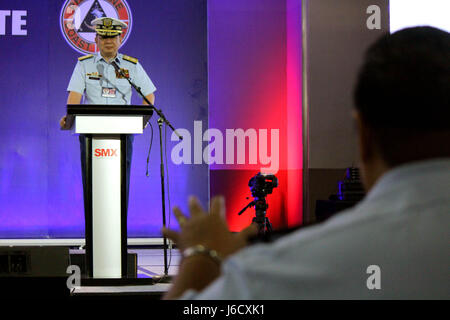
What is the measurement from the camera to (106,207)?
2979mm

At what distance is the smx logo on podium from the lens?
3006 mm

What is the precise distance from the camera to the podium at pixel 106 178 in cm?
292

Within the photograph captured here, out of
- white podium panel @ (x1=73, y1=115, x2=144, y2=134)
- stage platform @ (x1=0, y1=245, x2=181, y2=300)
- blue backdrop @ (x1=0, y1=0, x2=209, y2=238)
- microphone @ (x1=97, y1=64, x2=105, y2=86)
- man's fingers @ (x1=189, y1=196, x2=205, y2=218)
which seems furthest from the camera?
blue backdrop @ (x1=0, y1=0, x2=209, y2=238)

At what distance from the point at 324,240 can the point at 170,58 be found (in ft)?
17.3

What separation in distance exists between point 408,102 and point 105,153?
261 cm

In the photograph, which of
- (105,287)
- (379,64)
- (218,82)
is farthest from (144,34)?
(379,64)

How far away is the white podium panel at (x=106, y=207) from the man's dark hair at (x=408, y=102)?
2.54m

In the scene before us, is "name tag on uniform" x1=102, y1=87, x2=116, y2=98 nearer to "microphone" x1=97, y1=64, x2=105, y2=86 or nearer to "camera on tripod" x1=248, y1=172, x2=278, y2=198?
"microphone" x1=97, y1=64, x2=105, y2=86

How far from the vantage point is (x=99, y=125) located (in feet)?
9.60

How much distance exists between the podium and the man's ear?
2379 millimetres

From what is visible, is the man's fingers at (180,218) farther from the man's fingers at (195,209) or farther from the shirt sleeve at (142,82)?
the shirt sleeve at (142,82)

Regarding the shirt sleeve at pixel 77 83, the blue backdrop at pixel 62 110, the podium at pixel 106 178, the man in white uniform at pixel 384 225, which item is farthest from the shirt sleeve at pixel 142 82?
the man in white uniform at pixel 384 225

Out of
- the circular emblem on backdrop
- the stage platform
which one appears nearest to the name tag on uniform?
the stage platform

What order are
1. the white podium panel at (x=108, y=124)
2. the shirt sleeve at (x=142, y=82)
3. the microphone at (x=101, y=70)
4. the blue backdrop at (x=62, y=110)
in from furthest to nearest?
the blue backdrop at (x=62, y=110) → the shirt sleeve at (x=142, y=82) → the microphone at (x=101, y=70) → the white podium panel at (x=108, y=124)
